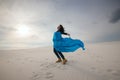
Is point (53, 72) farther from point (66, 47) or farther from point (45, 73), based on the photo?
point (66, 47)

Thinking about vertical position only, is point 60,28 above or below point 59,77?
above

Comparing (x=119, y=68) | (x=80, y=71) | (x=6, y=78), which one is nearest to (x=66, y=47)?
(x=80, y=71)

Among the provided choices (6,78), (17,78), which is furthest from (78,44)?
(6,78)

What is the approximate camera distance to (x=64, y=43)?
19.4 feet

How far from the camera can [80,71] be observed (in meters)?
4.60

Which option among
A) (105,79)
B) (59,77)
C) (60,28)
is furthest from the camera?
(60,28)

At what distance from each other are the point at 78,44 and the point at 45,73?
8.05ft

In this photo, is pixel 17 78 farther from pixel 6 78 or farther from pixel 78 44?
pixel 78 44

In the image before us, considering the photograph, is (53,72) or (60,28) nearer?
(53,72)

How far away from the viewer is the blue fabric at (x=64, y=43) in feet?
18.9

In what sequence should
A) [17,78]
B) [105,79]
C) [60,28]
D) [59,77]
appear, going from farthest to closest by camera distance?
[60,28] < [17,78] < [59,77] < [105,79]

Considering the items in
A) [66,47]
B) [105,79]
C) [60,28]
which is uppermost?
[60,28]

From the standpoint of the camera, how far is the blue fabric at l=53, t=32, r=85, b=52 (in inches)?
227

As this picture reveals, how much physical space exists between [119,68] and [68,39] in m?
2.81
